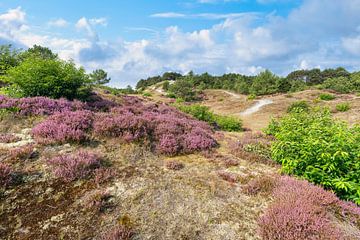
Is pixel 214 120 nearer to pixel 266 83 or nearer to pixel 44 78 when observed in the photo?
pixel 44 78

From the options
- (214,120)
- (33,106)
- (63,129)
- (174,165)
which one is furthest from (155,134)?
(214,120)

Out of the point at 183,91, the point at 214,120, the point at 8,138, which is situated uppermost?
the point at 183,91

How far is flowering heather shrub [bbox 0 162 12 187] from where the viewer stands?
444 cm

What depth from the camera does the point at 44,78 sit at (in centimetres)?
1035

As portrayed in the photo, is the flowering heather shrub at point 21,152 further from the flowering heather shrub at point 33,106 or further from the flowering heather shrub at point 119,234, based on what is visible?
the flowering heather shrub at point 119,234

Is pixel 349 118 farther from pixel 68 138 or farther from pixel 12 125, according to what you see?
pixel 12 125

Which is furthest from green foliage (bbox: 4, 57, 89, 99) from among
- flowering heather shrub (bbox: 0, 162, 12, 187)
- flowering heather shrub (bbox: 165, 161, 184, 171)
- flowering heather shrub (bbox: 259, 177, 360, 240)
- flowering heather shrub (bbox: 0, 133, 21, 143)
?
flowering heather shrub (bbox: 259, 177, 360, 240)

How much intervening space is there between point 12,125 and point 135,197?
609 cm

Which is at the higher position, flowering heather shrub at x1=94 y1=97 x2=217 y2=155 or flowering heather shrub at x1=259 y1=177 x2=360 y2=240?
flowering heather shrub at x1=94 y1=97 x2=217 y2=155

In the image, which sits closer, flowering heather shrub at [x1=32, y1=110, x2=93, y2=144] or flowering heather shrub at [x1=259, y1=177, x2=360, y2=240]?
flowering heather shrub at [x1=259, y1=177, x2=360, y2=240]

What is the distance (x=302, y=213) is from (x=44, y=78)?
38.7 ft

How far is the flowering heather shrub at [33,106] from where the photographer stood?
27.2 ft

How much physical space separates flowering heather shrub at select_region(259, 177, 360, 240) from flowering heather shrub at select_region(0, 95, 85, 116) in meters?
8.63

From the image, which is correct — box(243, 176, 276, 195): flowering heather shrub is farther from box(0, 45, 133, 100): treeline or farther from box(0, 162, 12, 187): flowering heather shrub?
box(0, 45, 133, 100): treeline
